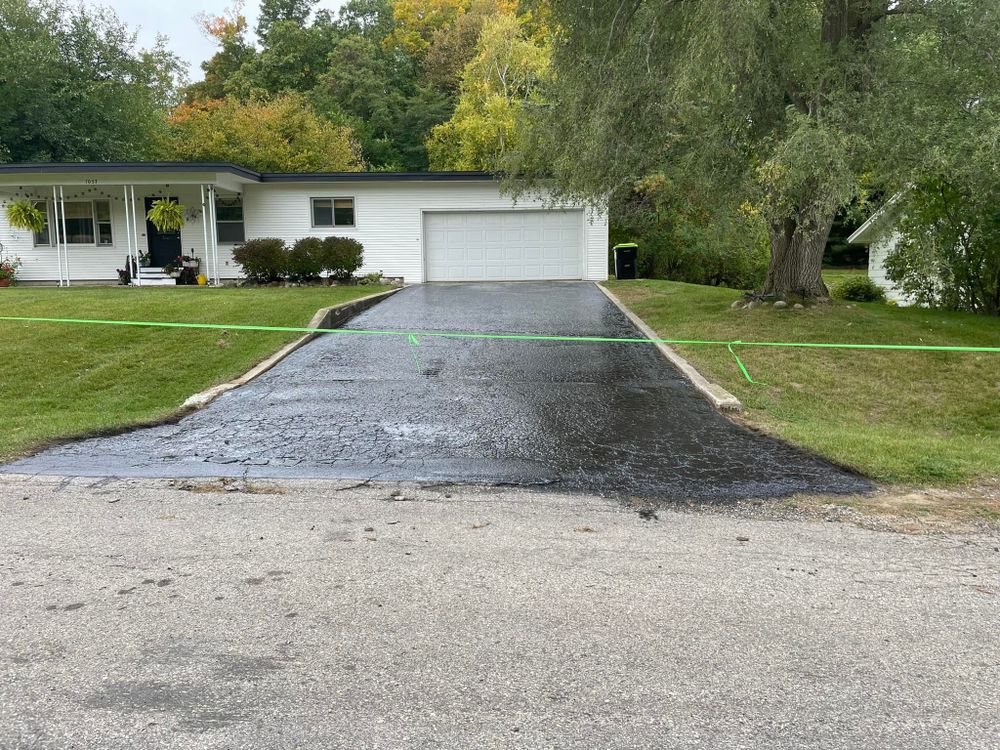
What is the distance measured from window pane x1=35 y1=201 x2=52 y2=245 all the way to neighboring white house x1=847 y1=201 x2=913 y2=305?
71.8 ft

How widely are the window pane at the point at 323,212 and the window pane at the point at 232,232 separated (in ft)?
7.30

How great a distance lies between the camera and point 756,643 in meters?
3.41

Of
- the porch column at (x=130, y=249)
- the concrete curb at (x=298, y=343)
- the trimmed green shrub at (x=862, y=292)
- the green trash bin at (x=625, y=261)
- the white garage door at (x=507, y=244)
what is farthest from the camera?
the trimmed green shrub at (x=862, y=292)

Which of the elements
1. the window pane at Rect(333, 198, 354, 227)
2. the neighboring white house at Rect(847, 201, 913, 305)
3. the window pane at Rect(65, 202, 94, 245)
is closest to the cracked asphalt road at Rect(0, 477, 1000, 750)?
the neighboring white house at Rect(847, 201, 913, 305)

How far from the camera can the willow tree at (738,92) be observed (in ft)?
30.8

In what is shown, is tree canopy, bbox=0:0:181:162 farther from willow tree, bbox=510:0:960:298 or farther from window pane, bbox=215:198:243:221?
willow tree, bbox=510:0:960:298

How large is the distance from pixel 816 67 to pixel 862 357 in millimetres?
3960

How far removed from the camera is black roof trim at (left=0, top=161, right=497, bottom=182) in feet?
67.3

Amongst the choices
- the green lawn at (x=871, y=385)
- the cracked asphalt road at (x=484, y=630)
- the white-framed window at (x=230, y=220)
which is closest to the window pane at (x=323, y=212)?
the white-framed window at (x=230, y=220)

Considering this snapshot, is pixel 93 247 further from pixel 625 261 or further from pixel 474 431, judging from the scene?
pixel 474 431

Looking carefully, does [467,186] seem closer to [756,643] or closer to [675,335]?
[675,335]

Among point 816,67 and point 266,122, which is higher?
point 266,122

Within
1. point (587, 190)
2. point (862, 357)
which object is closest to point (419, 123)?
point (587, 190)

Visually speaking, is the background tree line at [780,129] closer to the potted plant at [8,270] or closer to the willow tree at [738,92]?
the willow tree at [738,92]
